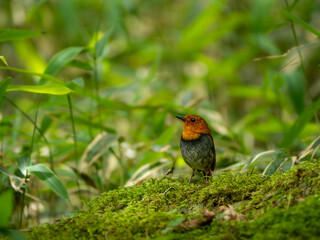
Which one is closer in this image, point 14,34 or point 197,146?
point 14,34

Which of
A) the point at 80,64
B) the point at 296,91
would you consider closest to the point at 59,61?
the point at 80,64

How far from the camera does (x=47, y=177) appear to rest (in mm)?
2145

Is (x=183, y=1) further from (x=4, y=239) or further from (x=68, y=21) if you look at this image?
(x=4, y=239)

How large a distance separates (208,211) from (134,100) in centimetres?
267

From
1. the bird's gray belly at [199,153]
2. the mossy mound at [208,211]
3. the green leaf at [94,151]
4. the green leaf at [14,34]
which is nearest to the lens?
the mossy mound at [208,211]

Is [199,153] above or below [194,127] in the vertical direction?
below

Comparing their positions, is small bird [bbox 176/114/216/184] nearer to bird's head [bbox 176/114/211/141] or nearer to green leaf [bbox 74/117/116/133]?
bird's head [bbox 176/114/211/141]

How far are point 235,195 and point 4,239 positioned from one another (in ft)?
3.46

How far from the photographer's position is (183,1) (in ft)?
Answer: 31.1

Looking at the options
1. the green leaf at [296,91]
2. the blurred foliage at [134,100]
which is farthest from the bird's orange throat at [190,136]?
the green leaf at [296,91]

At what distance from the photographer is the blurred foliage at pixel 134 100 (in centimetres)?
261

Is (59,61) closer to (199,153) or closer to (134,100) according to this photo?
(199,153)

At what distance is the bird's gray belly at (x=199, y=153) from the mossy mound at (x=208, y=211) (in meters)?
0.59

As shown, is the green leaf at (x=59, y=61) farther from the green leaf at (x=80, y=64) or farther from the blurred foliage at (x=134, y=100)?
the green leaf at (x=80, y=64)
